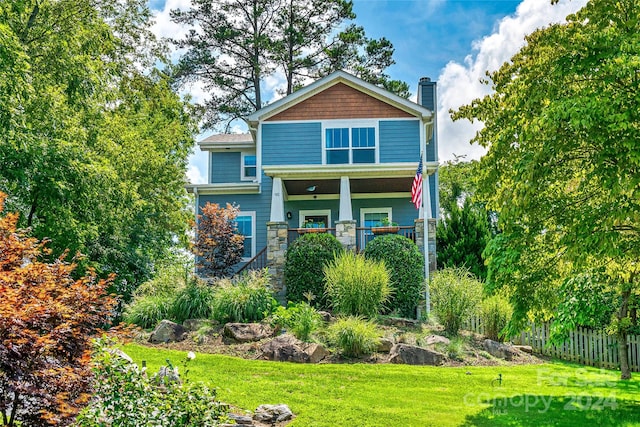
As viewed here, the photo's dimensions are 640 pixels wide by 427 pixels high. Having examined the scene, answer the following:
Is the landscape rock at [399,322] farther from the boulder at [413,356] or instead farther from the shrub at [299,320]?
the boulder at [413,356]

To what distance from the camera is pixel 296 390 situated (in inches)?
319

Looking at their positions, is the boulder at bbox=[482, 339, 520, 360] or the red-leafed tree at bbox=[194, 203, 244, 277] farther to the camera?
the red-leafed tree at bbox=[194, 203, 244, 277]

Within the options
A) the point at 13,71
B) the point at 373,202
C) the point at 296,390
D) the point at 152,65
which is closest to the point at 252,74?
the point at 152,65

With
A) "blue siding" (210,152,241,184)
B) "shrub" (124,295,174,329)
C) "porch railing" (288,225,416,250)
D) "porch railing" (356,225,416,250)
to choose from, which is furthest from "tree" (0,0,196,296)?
"porch railing" (356,225,416,250)

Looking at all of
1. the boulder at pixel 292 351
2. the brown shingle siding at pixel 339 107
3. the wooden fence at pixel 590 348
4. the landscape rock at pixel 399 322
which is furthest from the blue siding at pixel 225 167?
the boulder at pixel 292 351

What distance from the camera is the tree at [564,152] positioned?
20.0 feet

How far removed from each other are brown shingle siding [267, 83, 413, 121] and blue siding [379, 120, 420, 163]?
0.44 metres

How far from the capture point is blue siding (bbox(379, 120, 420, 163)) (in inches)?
735

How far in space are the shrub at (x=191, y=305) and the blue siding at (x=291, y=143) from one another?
7083 mm

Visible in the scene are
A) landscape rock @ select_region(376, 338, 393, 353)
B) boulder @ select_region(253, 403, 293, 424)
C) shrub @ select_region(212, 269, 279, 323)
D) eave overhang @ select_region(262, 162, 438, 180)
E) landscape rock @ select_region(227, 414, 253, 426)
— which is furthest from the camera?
eave overhang @ select_region(262, 162, 438, 180)

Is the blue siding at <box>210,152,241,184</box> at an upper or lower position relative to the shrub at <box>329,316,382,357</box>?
upper

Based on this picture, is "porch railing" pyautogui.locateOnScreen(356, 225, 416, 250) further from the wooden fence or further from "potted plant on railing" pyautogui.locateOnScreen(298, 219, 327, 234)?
the wooden fence

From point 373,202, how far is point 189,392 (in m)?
14.3

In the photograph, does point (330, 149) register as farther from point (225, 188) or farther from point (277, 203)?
point (225, 188)
